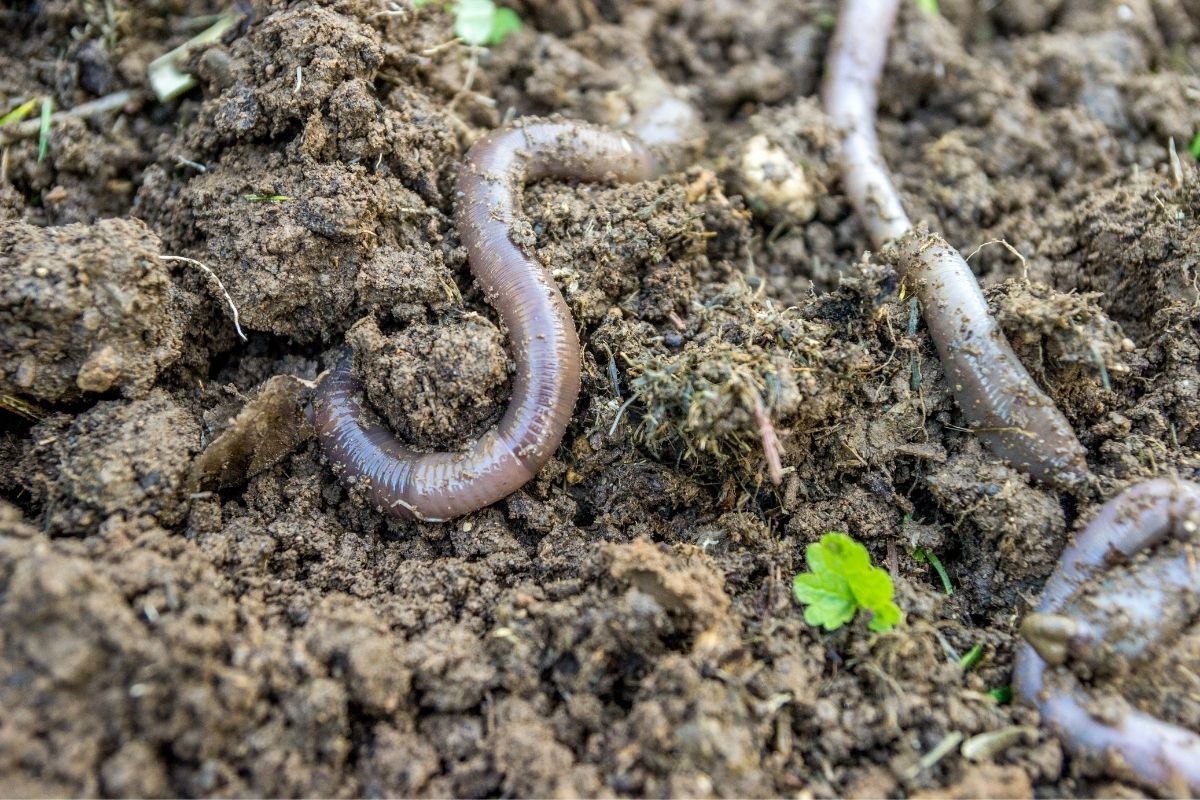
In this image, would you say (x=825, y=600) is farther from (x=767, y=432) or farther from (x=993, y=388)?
(x=993, y=388)

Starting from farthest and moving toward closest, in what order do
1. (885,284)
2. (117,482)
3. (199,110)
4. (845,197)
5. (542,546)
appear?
(845,197) < (199,110) < (885,284) < (542,546) < (117,482)

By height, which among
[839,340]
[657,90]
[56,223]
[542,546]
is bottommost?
[542,546]

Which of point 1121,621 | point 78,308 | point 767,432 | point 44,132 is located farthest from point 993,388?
point 44,132

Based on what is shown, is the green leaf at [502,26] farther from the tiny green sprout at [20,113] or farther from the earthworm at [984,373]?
the earthworm at [984,373]

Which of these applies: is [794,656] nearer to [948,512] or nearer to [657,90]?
[948,512]

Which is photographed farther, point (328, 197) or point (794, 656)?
point (328, 197)

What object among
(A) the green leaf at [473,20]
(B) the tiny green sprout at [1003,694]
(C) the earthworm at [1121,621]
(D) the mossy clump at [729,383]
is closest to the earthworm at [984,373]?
(C) the earthworm at [1121,621]

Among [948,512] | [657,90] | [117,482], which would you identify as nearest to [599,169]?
[657,90]
